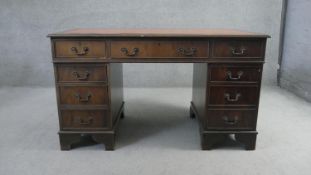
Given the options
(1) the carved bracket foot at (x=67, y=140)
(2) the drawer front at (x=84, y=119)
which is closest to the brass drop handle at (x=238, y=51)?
(2) the drawer front at (x=84, y=119)

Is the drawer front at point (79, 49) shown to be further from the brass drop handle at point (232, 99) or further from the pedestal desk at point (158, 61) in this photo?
the brass drop handle at point (232, 99)

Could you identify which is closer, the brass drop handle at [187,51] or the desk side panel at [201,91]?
the brass drop handle at [187,51]

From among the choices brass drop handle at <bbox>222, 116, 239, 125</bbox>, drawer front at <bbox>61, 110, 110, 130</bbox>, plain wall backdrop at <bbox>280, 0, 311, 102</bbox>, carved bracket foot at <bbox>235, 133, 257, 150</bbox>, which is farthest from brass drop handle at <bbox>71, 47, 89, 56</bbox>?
plain wall backdrop at <bbox>280, 0, 311, 102</bbox>

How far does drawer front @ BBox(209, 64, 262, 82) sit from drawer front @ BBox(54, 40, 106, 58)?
76cm

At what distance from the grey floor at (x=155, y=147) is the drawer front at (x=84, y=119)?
0.59 ft

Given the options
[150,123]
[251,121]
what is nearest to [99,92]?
[150,123]

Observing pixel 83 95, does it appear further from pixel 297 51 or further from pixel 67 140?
pixel 297 51

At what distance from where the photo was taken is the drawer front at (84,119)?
180 cm

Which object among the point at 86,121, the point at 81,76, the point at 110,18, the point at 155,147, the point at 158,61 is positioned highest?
the point at 110,18

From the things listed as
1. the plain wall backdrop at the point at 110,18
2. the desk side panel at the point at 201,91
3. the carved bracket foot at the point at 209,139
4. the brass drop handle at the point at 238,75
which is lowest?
the carved bracket foot at the point at 209,139

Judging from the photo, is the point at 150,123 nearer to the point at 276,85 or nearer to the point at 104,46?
the point at 104,46

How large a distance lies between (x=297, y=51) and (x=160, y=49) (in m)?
2.25

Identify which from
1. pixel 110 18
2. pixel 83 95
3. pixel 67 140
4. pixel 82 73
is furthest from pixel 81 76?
pixel 110 18

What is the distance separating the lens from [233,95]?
70.2 inches
